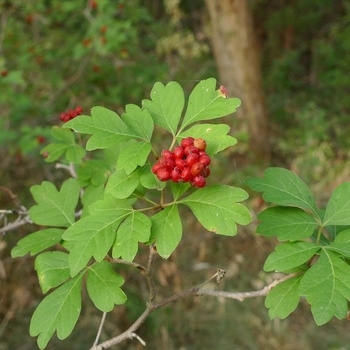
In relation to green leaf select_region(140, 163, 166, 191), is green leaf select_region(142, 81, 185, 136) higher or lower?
higher

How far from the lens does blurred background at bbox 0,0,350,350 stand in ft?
14.4

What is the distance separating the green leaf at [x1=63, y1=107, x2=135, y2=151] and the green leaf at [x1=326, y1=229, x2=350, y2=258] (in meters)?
0.66

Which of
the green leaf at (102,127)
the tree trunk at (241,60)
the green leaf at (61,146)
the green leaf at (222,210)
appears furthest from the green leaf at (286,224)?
the tree trunk at (241,60)

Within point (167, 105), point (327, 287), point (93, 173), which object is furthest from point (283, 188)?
point (93, 173)

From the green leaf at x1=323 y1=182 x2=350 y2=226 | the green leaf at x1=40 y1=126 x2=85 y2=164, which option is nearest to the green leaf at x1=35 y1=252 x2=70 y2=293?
the green leaf at x1=40 y1=126 x2=85 y2=164

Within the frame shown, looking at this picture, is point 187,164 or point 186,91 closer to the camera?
point 187,164

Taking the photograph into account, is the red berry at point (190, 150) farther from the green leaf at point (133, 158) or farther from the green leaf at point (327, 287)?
the green leaf at point (327, 287)

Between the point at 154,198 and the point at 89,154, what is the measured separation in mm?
916

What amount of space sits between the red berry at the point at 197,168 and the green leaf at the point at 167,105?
224 millimetres

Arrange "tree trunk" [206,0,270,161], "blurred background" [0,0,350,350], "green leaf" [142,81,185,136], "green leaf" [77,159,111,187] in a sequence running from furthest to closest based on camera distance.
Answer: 1. "tree trunk" [206,0,270,161]
2. "blurred background" [0,0,350,350]
3. "green leaf" [77,159,111,187]
4. "green leaf" [142,81,185,136]

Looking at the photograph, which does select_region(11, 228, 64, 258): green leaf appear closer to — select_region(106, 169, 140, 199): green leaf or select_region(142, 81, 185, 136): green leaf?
select_region(106, 169, 140, 199): green leaf

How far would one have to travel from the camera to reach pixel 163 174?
46.4 inches

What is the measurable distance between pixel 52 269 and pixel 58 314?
0.47 ft

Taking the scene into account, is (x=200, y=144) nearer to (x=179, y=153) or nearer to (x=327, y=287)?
(x=179, y=153)
